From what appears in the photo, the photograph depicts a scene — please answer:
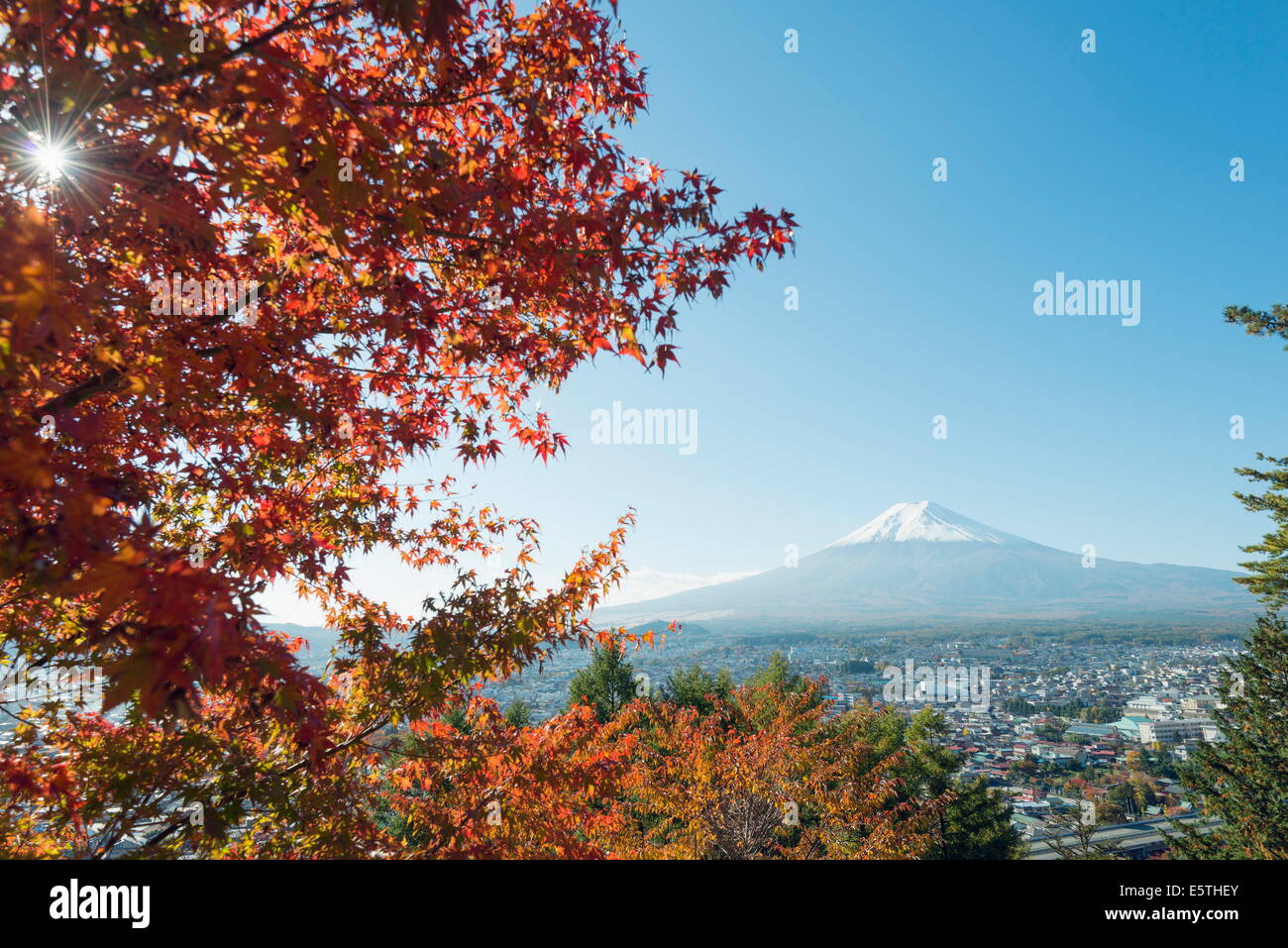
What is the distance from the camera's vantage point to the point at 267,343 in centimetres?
323

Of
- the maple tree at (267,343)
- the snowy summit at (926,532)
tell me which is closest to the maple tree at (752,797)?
the maple tree at (267,343)

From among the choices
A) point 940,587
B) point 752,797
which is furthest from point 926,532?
point 752,797

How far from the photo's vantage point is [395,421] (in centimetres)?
453

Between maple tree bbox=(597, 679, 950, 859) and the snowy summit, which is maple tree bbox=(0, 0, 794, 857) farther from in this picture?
the snowy summit

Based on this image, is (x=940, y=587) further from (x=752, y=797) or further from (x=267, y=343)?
(x=267, y=343)

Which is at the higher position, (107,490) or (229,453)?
(229,453)

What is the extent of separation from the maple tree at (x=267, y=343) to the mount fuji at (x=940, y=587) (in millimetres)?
105340

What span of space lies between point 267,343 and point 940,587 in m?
182

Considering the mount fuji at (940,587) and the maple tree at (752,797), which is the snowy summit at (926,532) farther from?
the maple tree at (752,797)

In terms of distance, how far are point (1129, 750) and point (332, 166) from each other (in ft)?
152

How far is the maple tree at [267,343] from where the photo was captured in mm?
2068

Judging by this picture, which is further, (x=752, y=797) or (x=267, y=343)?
(x=752, y=797)
